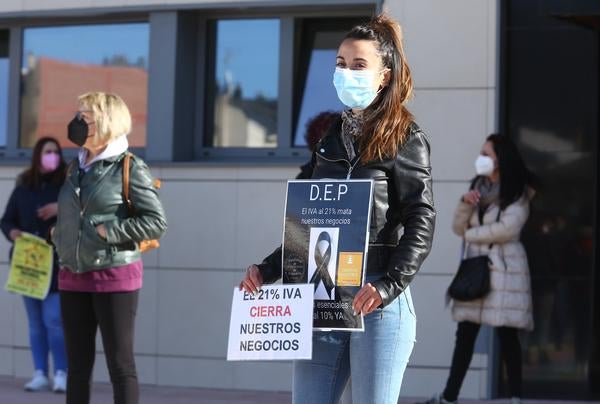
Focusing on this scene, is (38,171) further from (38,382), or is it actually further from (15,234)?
(38,382)

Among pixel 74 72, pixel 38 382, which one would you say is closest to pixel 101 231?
pixel 38 382

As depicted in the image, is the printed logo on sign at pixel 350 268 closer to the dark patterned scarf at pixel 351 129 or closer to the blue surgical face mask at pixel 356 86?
the dark patterned scarf at pixel 351 129

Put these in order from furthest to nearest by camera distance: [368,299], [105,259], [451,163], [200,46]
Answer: [200,46]
[451,163]
[105,259]
[368,299]

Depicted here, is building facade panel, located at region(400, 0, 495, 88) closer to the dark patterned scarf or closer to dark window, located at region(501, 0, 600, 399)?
dark window, located at region(501, 0, 600, 399)

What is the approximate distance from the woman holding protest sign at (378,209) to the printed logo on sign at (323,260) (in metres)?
0.12

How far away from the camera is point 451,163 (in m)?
8.92

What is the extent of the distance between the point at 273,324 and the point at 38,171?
5.27 meters

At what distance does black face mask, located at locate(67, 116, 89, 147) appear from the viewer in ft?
21.0

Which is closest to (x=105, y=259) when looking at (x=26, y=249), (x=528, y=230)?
(x=26, y=249)

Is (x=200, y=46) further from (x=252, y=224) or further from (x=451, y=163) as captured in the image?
(x=451, y=163)

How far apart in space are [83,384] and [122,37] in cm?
454

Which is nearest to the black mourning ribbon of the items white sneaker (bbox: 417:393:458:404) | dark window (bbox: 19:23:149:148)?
white sneaker (bbox: 417:393:458:404)

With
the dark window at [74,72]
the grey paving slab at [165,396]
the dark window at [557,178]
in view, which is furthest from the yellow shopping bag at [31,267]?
the dark window at [557,178]

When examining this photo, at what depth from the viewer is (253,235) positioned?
369 inches
